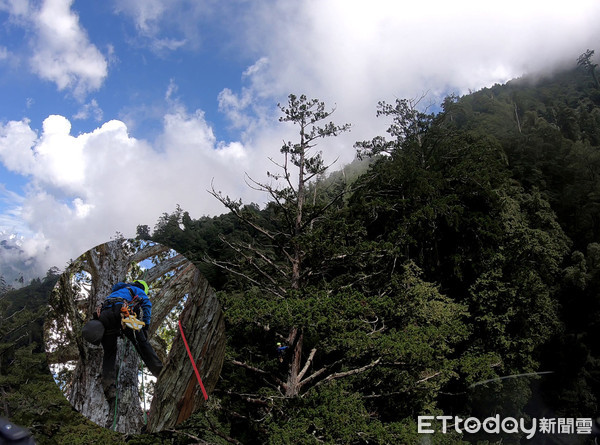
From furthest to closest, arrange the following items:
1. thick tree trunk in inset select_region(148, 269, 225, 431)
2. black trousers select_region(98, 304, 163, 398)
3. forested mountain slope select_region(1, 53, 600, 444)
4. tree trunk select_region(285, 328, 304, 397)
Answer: tree trunk select_region(285, 328, 304, 397), forested mountain slope select_region(1, 53, 600, 444), thick tree trunk in inset select_region(148, 269, 225, 431), black trousers select_region(98, 304, 163, 398)

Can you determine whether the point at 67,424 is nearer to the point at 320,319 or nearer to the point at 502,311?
the point at 320,319

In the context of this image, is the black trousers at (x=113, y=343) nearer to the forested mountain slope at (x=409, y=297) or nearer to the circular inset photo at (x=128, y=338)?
the circular inset photo at (x=128, y=338)

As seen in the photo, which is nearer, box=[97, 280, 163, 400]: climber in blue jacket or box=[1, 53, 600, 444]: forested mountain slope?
box=[97, 280, 163, 400]: climber in blue jacket

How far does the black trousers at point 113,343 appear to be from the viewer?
1.77 metres

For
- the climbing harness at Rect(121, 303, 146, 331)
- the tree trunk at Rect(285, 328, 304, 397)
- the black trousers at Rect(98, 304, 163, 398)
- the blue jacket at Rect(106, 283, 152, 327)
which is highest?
the blue jacket at Rect(106, 283, 152, 327)

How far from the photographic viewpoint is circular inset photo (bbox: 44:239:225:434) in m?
1.79

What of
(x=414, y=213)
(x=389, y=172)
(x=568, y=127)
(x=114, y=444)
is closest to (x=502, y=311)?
(x=414, y=213)

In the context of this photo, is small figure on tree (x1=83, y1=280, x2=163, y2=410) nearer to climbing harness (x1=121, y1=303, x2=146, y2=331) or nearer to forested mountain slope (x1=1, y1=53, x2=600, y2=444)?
climbing harness (x1=121, y1=303, x2=146, y2=331)

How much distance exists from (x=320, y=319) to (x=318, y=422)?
1648 millimetres

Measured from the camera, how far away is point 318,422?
5.88m

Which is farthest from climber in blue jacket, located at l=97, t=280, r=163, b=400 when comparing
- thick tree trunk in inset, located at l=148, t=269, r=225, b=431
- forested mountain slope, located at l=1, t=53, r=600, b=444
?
forested mountain slope, located at l=1, t=53, r=600, b=444

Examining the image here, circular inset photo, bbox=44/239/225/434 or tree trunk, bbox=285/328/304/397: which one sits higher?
circular inset photo, bbox=44/239/225/434

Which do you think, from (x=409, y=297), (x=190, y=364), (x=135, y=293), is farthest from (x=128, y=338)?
(x=409, y=297)

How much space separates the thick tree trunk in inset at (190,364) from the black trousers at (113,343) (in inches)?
5.8
